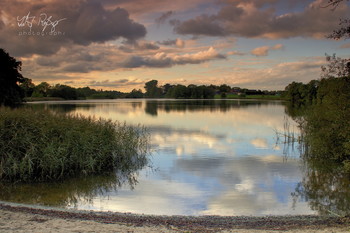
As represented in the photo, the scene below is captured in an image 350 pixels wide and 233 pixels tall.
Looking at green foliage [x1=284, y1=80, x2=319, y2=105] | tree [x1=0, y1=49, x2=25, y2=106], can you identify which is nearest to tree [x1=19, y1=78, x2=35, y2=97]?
tree [x1=0, y1=49, x2=25, y2=106]

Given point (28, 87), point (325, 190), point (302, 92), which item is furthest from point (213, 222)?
point (28, 87)

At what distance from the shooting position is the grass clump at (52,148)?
669 inches

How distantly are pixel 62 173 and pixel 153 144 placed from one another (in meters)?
14.7

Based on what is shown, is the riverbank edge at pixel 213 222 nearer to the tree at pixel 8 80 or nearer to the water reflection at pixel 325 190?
the water reflection at pixel 325 190

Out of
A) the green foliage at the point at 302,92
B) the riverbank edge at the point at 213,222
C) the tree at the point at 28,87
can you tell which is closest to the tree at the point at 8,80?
the riverbank edge at the point at 213,222

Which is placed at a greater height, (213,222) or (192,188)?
(213,222)

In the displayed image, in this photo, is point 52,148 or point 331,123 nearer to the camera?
point 52,148

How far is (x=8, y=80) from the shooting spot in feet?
197

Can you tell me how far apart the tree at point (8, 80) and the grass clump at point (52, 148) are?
39988 mm

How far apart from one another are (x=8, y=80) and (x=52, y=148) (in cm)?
4872

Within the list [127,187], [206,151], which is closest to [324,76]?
[206,151]

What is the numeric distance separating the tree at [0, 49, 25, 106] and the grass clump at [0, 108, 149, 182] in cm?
3999

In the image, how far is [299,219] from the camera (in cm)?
1132

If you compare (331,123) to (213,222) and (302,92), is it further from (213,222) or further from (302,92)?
(302,92)
